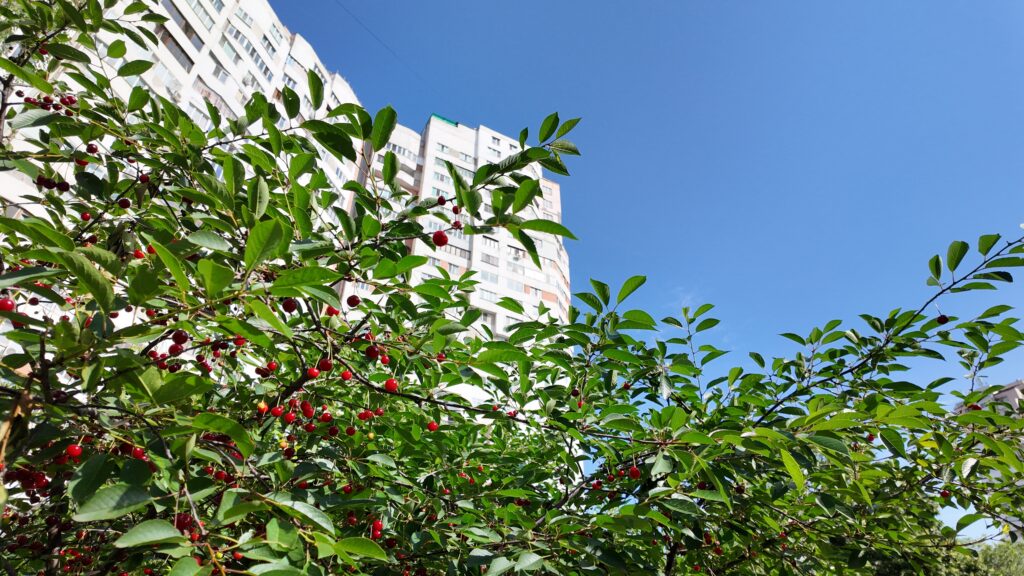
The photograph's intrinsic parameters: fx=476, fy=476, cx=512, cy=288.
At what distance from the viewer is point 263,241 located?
116cm

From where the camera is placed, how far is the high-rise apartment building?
91.8 feet

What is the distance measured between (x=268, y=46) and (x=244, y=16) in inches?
71.5

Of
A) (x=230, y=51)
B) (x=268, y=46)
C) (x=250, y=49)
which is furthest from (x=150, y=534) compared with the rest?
(x=268, y=46)

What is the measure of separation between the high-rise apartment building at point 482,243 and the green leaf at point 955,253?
23.1m

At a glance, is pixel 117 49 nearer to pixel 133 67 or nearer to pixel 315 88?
pixel 133 67

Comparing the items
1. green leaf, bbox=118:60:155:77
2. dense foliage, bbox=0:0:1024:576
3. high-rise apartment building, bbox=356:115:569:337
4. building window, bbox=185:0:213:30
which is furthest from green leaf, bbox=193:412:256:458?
high-rise apartment building, bbox=356:115:569:337

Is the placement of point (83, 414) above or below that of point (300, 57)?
below

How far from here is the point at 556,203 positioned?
38750 millimetres

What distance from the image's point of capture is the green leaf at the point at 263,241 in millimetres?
1142

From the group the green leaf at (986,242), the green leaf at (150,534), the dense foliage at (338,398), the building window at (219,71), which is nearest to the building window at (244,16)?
the building window at (219,71)

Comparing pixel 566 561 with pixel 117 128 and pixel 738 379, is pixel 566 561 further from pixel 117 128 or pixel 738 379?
pixel 117 128

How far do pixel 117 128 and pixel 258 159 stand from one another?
98 centimetres

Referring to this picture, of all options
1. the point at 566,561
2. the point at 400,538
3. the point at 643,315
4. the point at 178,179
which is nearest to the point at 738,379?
the point at 643,315

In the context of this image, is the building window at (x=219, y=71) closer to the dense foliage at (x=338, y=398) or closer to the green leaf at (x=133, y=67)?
the dense foliage at (x=338, y=398)
